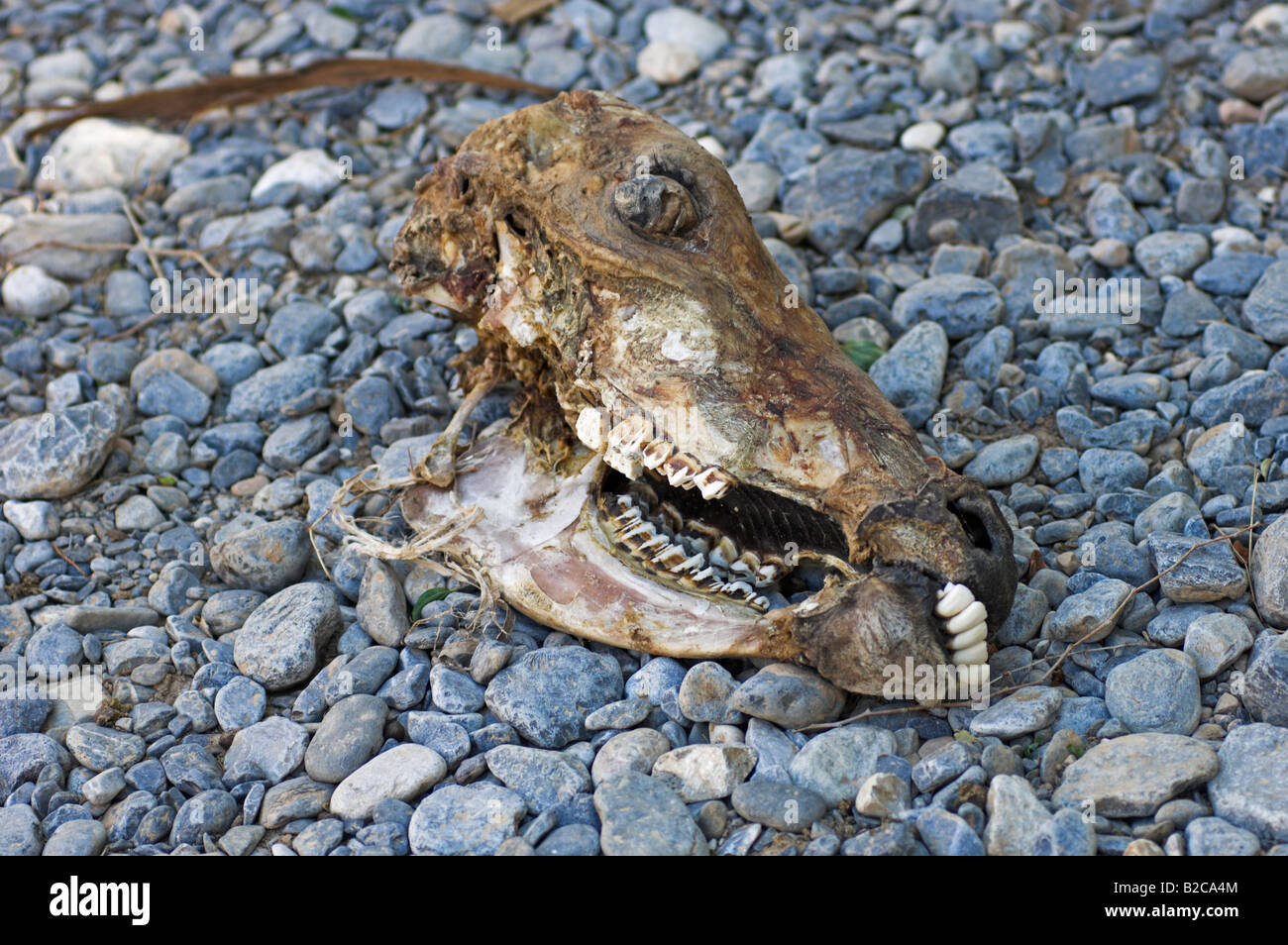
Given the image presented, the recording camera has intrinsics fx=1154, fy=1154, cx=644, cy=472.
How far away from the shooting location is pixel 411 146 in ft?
20.6

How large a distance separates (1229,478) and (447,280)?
2.75 meters

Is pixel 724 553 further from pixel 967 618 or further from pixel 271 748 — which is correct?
pixel 271 748

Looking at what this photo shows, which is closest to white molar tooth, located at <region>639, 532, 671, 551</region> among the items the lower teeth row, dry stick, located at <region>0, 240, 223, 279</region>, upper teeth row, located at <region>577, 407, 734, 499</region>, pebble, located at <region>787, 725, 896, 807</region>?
the lower teeth row

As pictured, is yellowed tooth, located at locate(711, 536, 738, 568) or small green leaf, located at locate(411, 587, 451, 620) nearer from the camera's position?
yellowed tooth, located at locate(711, 536, 738, 568)

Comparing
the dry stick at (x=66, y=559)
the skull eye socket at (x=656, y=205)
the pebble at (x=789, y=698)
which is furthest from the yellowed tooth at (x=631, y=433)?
the dry stick at (x=66, y=559)

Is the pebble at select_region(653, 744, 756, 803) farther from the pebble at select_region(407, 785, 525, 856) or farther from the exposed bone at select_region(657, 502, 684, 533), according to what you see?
the exposed bone at select_region(657, 502, 684, 533)

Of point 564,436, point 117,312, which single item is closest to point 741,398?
point 564,436

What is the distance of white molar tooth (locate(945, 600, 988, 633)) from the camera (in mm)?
3053

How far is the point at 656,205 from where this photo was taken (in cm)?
347

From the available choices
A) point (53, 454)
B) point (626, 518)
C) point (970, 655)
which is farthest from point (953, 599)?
point (53, 454)

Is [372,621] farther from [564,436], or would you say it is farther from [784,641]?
[784,641]

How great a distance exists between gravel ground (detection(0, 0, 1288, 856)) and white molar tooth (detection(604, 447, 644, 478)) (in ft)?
1.92

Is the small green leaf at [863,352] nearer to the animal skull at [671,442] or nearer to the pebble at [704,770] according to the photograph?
the animal skull at [671,442]

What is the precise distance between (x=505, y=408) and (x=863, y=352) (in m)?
1.46
